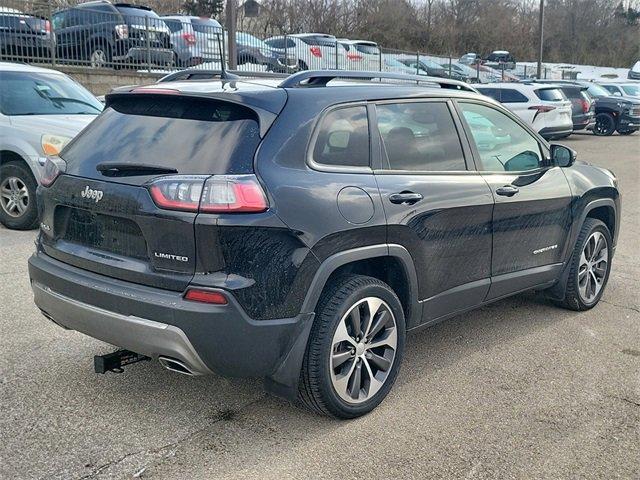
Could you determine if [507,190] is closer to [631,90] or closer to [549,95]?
[549,95]

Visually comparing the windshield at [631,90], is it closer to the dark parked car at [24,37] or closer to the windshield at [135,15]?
the windshield at [135,15]

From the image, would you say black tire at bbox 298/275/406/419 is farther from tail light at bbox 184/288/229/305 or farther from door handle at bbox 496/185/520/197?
door handle at bbox 496/185/520/197

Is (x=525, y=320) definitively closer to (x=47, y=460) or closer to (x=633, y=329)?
(x=633, y=329)

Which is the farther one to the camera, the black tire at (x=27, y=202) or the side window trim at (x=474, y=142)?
the black tire at (x=27, y=202)

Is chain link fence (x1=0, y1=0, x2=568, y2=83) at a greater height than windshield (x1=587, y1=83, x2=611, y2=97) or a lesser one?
greater

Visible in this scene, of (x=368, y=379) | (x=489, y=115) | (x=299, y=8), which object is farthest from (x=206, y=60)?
(x=299, y=8)

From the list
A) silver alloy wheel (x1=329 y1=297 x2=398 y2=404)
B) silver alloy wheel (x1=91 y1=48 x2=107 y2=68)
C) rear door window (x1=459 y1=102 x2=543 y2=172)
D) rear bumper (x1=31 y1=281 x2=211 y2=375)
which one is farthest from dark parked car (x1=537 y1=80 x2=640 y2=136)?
rear bumper (x1=31 y1=281 x2=211 y2=375)

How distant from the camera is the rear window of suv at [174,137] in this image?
10.4 ft

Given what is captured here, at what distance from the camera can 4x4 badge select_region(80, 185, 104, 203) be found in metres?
3.33

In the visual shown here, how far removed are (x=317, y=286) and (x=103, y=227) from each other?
1087 millimetres

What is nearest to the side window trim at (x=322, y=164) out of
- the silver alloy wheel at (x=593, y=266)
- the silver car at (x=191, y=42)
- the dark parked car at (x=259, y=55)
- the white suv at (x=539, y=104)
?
the silver alloy wheel at (x=593, y=266)

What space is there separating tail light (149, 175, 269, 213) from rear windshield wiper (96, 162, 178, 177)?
120 mm

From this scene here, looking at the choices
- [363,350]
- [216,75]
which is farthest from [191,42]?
[363,350]

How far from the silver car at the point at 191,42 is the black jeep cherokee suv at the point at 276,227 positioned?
16007 mm
